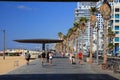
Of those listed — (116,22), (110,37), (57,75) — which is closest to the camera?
(57,75)

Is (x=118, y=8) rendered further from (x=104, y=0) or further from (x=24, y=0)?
(x=24, y=0)

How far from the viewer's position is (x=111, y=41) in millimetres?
129250

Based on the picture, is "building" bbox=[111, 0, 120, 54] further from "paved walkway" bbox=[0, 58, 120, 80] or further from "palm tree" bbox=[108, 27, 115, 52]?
"paved walkway" bbox=[0, 58, 120, 80]

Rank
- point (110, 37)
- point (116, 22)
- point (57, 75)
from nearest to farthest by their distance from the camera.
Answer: point (57, 75), point (110, 37), point (116, 22)

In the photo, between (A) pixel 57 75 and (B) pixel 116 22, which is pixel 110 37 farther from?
(A) pixel 57 75

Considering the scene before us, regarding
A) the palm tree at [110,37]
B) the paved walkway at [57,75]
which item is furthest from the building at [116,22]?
the paved walkway at [57,75]

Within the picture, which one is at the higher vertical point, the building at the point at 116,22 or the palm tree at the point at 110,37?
the building at the point at 116,22

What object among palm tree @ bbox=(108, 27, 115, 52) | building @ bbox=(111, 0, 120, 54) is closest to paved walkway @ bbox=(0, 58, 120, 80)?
palm tree @ bbox=(108, 27, 115, 52)

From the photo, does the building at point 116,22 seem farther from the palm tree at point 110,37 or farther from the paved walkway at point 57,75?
the paved walkway at point 57,75

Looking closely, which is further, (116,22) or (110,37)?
(116,22)

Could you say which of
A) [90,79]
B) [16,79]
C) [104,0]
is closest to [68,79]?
[90,79]

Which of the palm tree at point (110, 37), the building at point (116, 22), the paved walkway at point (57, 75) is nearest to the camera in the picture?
the paved walkway at point (57, 75)

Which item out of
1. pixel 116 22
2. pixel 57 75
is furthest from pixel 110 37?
pixel 57 75

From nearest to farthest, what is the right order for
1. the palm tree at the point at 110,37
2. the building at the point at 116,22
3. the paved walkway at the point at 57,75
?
the paved walkway at the point at 57,75
the palm tree at the point at 110,37
the building at the point at 116,22
